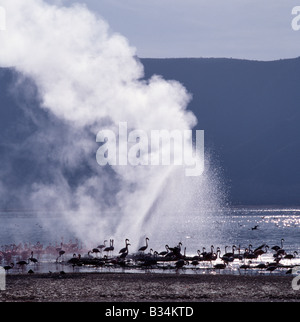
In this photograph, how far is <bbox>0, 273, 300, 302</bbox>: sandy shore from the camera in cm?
3338

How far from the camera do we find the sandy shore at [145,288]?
33375 mm

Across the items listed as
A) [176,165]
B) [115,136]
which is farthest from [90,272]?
[115,136]

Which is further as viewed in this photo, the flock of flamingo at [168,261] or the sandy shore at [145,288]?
the flock of flamingo at [168,261]

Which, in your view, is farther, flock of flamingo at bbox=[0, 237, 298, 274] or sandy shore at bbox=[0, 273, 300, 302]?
flock of flamingo at bbox=[0, 237, 298, 274]

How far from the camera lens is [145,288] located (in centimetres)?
3816

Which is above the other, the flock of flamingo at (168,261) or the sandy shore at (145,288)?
the flock of flamingo at (168,261)

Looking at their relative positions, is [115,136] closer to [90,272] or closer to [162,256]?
[162,256]

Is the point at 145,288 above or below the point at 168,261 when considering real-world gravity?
below

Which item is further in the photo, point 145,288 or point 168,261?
point 168,261

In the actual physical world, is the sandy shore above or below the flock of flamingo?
below
